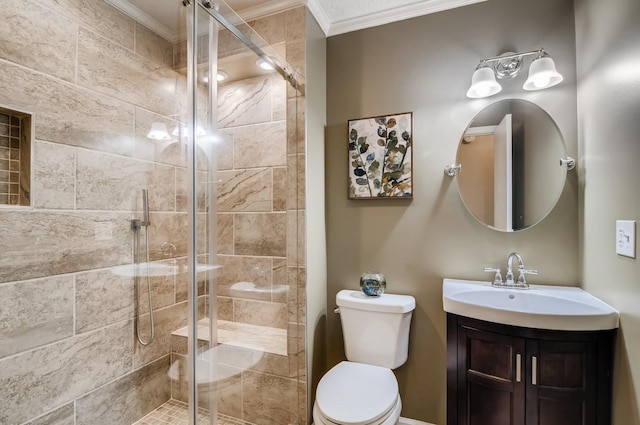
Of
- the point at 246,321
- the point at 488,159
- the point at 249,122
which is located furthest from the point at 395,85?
the point at 246,321

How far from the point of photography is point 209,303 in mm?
1259

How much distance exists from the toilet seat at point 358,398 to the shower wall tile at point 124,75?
1489mm

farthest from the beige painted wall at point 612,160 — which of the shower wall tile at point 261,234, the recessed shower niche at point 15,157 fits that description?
the recessed shower niche at point 15,157

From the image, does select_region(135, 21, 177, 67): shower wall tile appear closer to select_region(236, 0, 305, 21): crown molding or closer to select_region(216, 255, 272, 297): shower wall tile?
select_region(236, 0, 305, 21): crown molding

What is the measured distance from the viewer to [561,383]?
1.22m

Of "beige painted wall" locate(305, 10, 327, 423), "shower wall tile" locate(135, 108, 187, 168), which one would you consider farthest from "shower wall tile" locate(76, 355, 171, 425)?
"shower wall tile" locate(135, 108, 187, 168)

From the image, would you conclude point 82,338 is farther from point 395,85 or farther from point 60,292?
point 395,85

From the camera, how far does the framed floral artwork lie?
5.98 feet

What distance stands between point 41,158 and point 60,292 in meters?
0.61

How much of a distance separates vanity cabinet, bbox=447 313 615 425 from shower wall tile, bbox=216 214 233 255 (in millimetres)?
1137

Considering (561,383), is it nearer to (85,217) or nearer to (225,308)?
(225,308)

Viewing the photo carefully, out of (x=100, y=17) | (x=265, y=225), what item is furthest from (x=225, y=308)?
(x=100, y=17)

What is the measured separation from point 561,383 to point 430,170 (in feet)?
Result: 3.75

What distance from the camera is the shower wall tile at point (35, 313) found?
1.21 m
